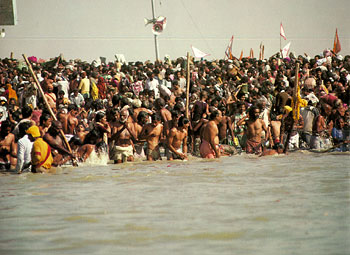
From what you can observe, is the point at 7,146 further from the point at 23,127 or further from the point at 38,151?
the point at 38,151

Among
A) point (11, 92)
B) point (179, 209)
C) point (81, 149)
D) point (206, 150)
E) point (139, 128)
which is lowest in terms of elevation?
point (179, 209)

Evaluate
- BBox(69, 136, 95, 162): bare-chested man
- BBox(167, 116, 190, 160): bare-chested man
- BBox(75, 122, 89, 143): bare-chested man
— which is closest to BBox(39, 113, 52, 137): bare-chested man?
BBox(69, 136, 95, 162): bare-chested man

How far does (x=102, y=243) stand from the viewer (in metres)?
7.73

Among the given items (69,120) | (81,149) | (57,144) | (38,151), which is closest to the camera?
(38,151)

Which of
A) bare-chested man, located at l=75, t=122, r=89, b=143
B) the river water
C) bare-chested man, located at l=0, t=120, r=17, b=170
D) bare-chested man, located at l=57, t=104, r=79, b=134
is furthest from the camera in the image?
bare-chested man, located at l=57, t=104, r=79, b=134

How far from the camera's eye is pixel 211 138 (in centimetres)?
1438

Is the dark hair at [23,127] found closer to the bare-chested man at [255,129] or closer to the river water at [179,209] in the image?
the river water at [179,209]

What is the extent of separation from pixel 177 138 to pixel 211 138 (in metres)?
0.66

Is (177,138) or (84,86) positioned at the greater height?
(84,86)

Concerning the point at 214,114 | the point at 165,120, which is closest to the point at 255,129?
the point at 214,114

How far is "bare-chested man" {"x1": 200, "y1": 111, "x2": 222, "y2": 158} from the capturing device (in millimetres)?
14312

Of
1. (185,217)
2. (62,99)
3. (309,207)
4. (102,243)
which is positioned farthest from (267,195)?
(62,99)

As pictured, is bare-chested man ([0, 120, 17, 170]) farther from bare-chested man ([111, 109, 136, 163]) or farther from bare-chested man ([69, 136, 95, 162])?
bare-chested man ([111, 109, 136, 163])

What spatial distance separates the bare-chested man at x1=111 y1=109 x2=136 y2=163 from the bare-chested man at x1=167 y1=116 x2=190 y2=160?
0.75m
